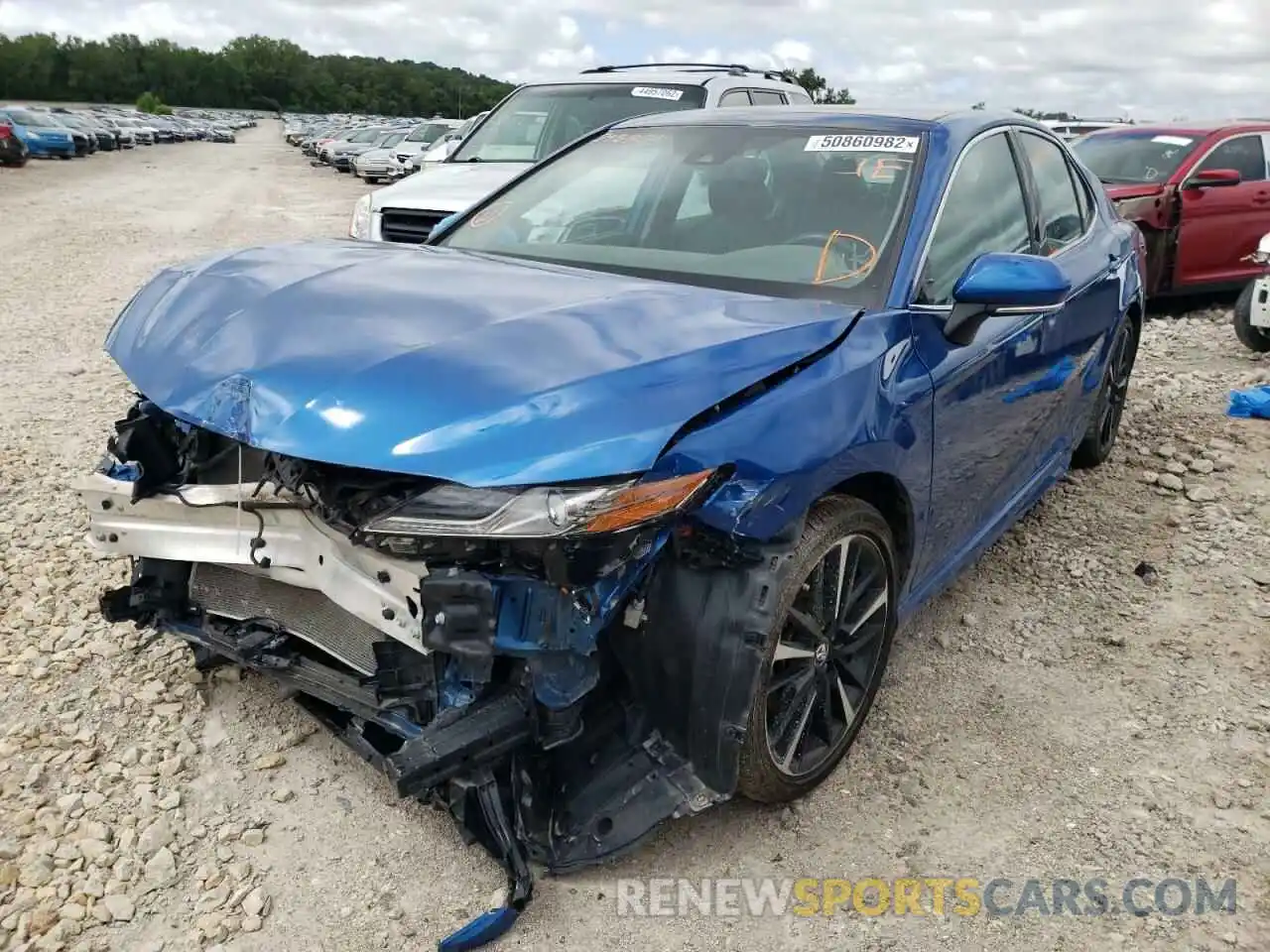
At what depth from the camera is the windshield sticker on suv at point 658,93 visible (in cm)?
738

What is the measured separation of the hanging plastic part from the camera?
87.0 inches

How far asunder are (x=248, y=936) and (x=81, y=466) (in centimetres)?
315

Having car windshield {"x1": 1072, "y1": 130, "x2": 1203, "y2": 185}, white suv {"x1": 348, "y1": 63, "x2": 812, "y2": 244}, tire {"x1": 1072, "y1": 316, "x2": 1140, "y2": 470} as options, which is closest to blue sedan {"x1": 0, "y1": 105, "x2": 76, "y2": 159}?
white suv {"x1": 348, "y1": 63, "x2": 812, "y2": 244}

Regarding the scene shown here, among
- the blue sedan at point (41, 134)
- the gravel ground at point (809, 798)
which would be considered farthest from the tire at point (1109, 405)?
the blue sedan at point (41, 134)

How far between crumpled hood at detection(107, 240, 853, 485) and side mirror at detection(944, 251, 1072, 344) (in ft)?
1.19

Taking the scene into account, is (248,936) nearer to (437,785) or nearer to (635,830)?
(437,785)

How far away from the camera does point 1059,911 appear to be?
7.79ft

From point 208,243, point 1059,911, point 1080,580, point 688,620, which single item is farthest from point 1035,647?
point 208,243

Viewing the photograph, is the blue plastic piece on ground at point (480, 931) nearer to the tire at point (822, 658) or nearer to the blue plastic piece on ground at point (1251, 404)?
the tire at point (822, 658)

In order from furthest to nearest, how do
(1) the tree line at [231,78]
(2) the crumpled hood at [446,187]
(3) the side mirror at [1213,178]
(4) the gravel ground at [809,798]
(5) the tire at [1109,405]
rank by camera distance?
(1) the tree line at [231,78] < (3) the side mirror at [1213,178] < (2) the crumpled hood at [446,187] < (5) the tire at [1109,405] < (4) the gravel ground at [809,798]

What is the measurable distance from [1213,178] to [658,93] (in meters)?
4.89

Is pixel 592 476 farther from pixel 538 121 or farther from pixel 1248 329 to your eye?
pixel 1248 329

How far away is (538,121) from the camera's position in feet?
25.9

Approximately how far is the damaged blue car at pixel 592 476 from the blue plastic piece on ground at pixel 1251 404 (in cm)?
351
